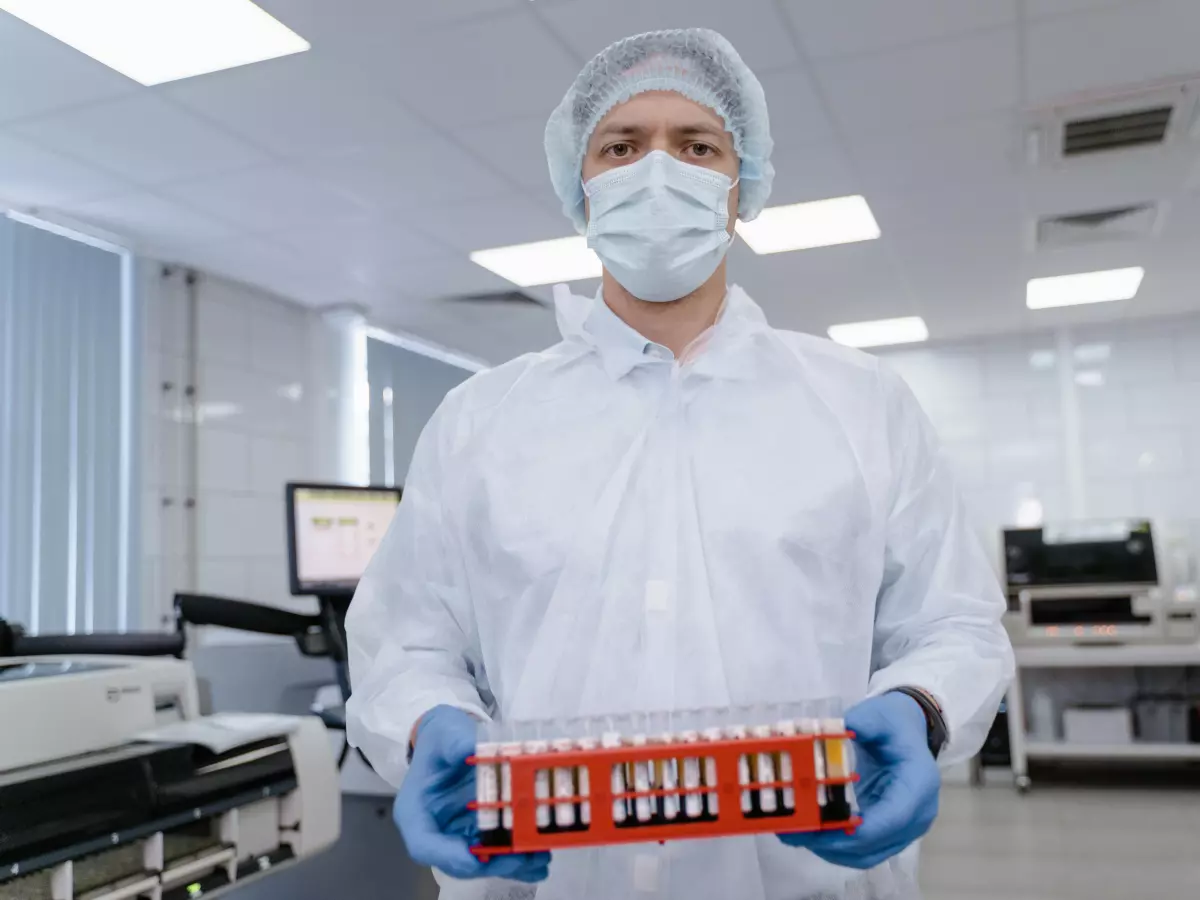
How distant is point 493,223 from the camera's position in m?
3.73

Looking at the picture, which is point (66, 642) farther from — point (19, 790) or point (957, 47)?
point (957, 47)

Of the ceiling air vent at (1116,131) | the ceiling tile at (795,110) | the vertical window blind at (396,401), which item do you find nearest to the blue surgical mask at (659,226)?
the ceiling tile at (795,110)

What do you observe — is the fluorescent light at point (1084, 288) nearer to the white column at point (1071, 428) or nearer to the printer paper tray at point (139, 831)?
the white column at point (1071, 428)

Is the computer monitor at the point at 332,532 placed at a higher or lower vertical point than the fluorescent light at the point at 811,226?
lower

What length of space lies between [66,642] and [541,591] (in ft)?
6.32

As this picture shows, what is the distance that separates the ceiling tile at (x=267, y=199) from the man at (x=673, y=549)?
2.39 metres

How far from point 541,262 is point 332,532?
148cm

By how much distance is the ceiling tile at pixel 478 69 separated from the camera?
94.4 inches

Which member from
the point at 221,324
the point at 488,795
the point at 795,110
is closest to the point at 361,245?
the point at 221,324

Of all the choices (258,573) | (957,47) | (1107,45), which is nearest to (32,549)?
(258,573)

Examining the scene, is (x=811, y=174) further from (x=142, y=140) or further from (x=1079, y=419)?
(x=1079, y=419)

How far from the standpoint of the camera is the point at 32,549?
134 inches

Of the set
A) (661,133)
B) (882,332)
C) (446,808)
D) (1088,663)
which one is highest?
(882,332)

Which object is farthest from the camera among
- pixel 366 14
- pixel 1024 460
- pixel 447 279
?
pixel 1024 460
